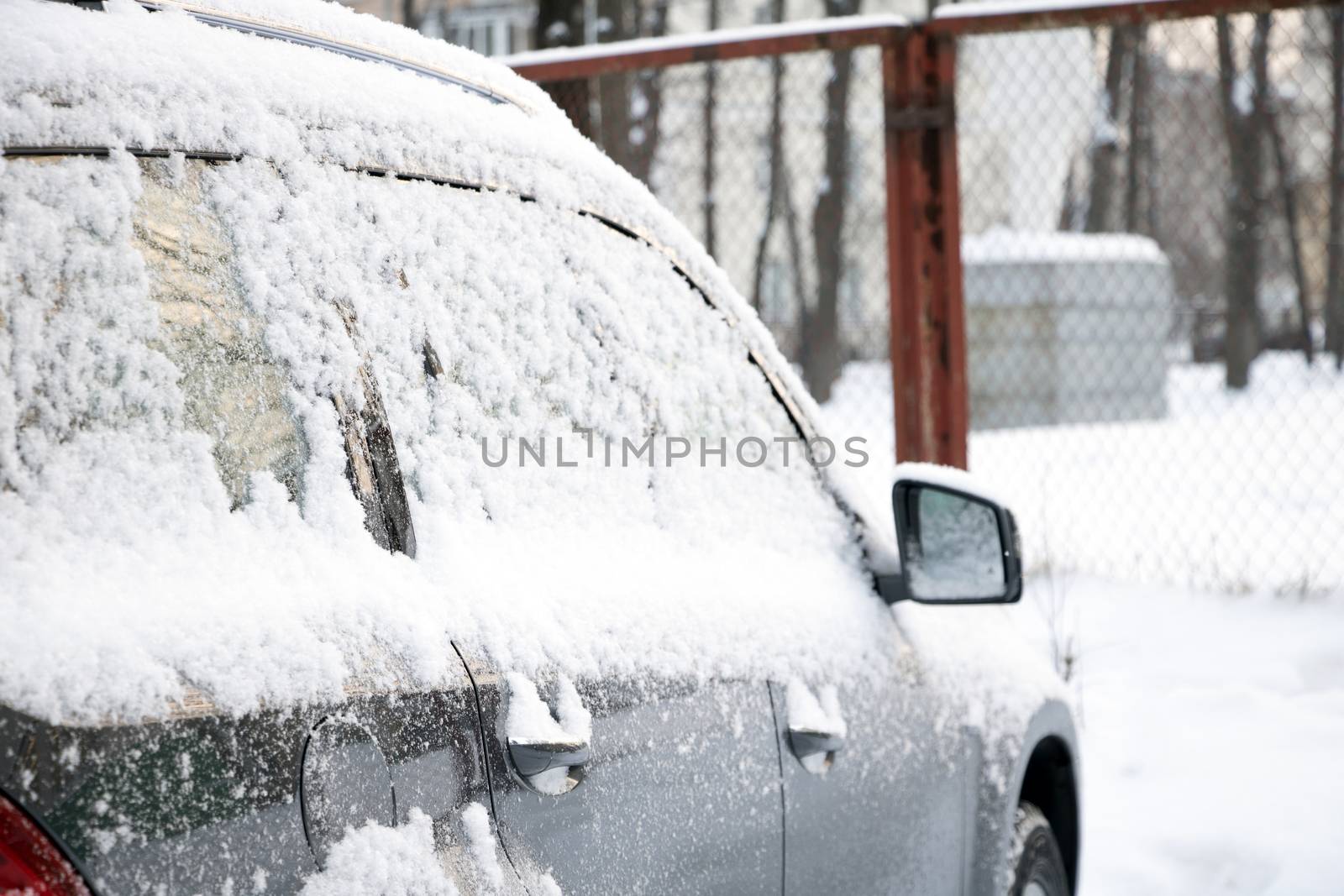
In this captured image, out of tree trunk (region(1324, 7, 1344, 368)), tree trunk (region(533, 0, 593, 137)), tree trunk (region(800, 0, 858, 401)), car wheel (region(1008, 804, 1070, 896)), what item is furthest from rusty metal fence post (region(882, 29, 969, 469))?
tree trunk (region(1324, 7, 1344, 368))

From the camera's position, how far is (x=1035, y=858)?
274 centimetres

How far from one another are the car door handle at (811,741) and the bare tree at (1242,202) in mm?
12787

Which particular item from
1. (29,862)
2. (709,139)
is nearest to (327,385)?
(29,862)

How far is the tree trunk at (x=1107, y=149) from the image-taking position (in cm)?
1551

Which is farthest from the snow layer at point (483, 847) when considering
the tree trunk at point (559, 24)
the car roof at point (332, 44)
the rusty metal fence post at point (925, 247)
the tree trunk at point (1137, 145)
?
Result: the tree trunk at point (1137, 145)

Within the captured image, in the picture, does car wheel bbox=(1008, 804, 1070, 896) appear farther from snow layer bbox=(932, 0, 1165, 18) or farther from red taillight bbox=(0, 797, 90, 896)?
snow layer bbox=(932, 0, 1165, 18)

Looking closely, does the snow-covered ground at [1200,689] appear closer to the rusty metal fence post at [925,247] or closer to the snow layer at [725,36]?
the rusty metal fence post at [925,247]

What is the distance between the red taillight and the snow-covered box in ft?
39.6

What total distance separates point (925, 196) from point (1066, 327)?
29.3 feet

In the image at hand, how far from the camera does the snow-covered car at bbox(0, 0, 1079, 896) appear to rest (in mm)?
1055

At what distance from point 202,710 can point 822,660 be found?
3.57 feet

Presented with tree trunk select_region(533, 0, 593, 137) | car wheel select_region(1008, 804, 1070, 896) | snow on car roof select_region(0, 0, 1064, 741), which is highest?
tree trunk select_region(533, 0, 593, 137)

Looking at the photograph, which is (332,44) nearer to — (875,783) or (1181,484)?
(875,783)

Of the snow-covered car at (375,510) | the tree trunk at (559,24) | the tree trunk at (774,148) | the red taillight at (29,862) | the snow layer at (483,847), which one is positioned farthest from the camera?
the tree trunk at (774,148)
